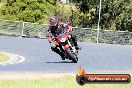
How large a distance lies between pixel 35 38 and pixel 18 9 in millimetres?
7368

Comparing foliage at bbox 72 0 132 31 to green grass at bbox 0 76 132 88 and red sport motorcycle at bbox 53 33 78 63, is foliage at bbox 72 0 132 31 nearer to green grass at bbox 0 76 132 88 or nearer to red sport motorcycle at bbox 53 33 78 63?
red sport motorcycle at bbox 53 33 78 63

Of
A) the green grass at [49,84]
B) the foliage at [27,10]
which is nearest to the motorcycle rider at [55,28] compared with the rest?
the green grass at [49,84]

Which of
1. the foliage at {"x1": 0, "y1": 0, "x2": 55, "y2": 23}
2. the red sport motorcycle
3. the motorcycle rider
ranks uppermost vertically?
the motorcycle rider

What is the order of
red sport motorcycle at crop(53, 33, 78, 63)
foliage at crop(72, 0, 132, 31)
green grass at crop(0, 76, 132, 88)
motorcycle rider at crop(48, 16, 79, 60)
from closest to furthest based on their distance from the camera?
green grass at crop(0, 76, 132, 88)
motorcycle rider at crop(48, 16, 79, 60)
red sport motorcycle at crop(53, 33, 78, 63)
foliage at crop(72, 0, 132, 31)

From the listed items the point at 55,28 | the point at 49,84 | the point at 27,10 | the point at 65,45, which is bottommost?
the point at 27,10

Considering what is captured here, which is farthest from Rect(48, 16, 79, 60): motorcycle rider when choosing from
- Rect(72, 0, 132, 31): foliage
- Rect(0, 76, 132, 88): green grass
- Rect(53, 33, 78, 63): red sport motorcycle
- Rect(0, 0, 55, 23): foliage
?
Rect(0, 0, 55, 23): foliage

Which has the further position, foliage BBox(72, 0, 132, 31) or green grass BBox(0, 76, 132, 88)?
foliage BBox(72, 0, 132, 31)

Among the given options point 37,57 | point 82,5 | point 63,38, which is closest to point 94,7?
point 82,5

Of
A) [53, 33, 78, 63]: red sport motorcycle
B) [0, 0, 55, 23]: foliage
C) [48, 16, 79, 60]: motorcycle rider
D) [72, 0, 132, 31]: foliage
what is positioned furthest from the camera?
[0, 0, 55, 23]: foliage

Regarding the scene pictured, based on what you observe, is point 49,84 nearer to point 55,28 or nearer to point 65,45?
point 55,28

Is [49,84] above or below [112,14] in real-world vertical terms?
above

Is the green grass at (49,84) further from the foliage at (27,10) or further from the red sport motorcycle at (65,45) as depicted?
the foliage at (27,10)

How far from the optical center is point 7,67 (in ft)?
65.5

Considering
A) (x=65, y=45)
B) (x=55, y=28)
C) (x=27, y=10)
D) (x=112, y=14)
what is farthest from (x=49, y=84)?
(x=27, y=10)
